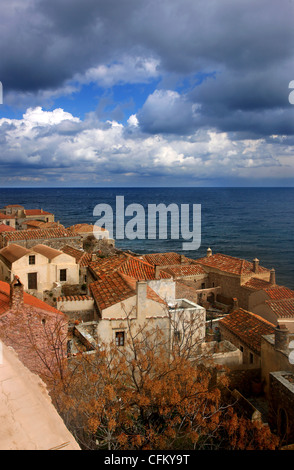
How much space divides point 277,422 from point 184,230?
102370 mm

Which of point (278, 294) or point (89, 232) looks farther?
point (89, 232)

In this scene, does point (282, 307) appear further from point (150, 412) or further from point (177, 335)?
point (150, 412)

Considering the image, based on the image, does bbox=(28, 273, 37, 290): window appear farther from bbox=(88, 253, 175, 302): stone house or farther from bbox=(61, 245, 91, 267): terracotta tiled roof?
bbox=(61, 245, 91, 267): terracotta tiled roof

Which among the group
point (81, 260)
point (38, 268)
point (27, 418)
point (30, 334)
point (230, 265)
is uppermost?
point (27, 418)

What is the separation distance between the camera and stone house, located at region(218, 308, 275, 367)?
18.4 metres

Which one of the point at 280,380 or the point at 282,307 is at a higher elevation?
the point at 280,380

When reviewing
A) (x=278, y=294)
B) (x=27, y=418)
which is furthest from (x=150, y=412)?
(x=278, y=294)

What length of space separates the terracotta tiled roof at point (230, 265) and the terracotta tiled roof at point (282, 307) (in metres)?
8.22

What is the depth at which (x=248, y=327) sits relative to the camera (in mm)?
20438

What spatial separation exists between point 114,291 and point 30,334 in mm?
5684

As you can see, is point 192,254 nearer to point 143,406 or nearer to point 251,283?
point 251,283

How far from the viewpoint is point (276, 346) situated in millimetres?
15500

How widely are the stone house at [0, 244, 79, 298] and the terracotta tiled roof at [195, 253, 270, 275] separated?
16620 mm
